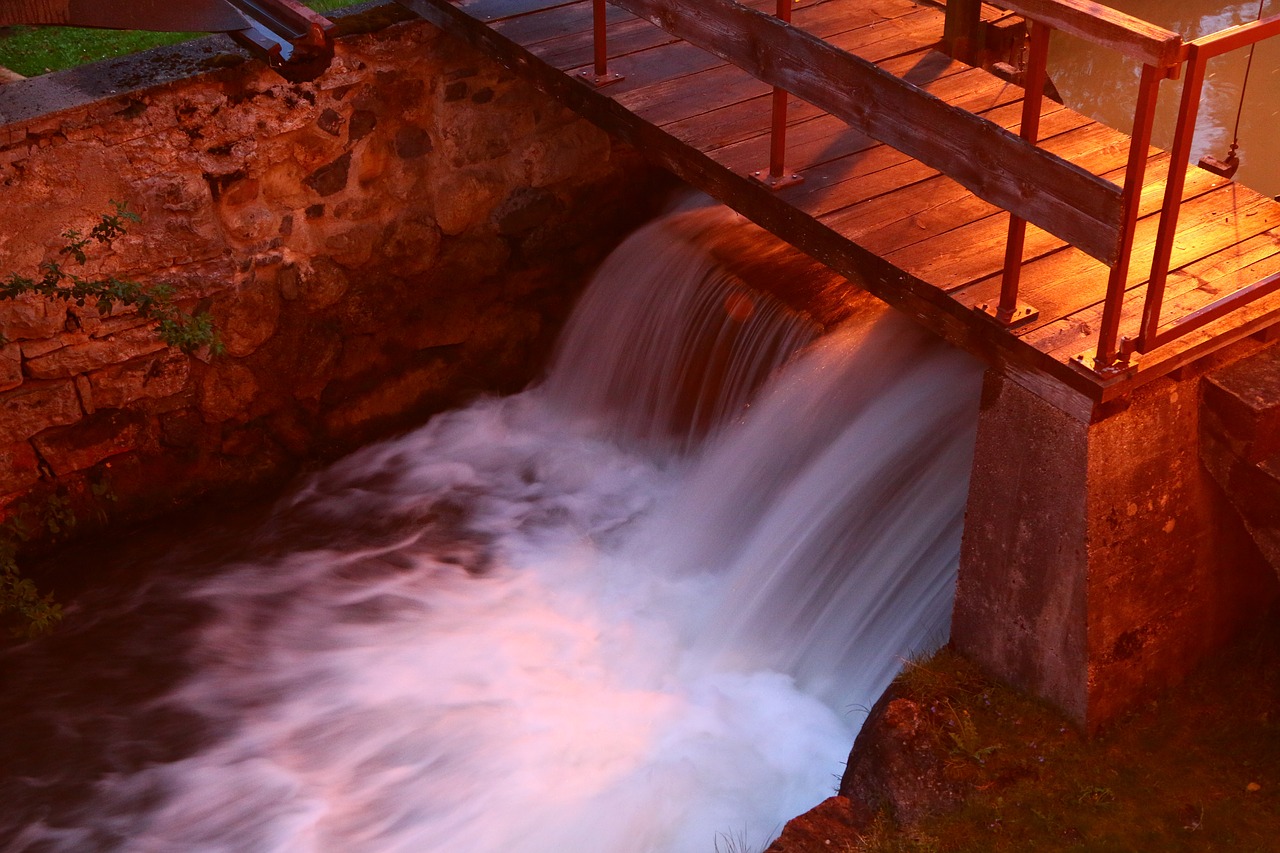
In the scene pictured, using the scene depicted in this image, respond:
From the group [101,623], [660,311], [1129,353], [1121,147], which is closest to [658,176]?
[660,311]

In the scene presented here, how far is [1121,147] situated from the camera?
4039 millimetres

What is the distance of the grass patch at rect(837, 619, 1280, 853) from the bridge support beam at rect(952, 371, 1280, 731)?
78 mm

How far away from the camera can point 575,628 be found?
509 centimetres

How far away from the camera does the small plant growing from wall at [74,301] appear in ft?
16.0

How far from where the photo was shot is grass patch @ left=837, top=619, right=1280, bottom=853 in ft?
11.2

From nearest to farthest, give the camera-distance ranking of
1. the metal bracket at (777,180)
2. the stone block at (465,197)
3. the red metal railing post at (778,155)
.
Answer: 1. the red metal railing post at (778,155)
2. the metal bracket at (777,180)
3. the stone block at (465,197)

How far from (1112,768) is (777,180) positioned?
6.46 ft

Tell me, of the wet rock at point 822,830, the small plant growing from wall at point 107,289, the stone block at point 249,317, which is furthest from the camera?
the stone block at point 249,317

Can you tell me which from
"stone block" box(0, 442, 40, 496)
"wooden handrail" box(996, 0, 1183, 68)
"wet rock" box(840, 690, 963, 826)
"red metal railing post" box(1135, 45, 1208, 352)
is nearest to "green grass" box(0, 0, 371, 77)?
"stone block" box(0, 442, 40, 496)

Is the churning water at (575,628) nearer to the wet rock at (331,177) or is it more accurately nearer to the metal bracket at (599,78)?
the metal bracket at (599,78)

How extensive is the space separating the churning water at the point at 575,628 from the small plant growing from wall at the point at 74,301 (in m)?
0.23

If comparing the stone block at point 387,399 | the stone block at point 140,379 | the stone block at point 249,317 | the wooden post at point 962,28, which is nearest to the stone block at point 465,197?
the stone block at point 387,399

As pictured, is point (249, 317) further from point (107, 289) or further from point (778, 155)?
point (778, 155)

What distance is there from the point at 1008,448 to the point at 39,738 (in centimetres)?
356
